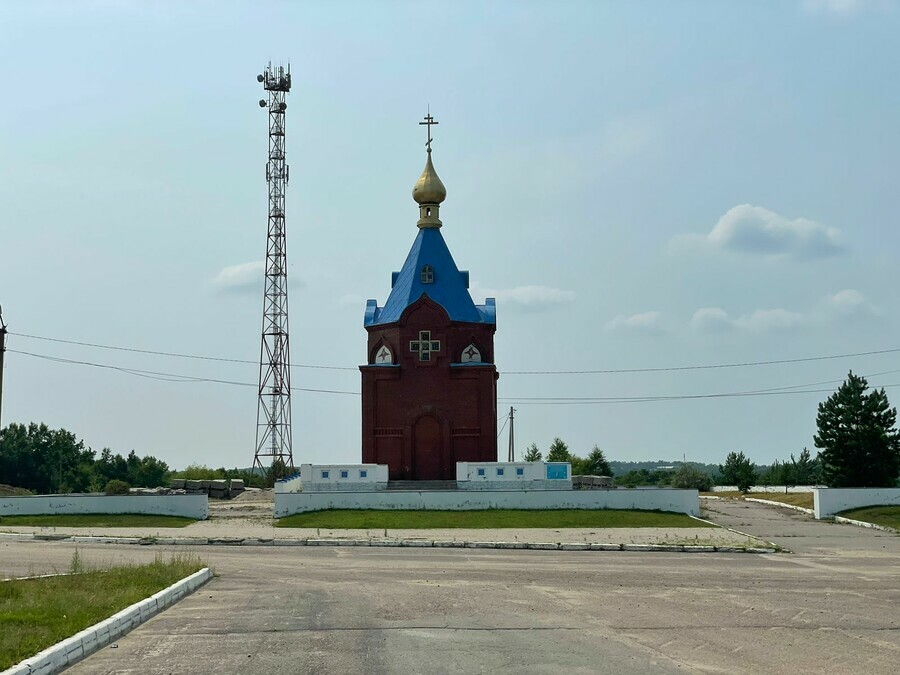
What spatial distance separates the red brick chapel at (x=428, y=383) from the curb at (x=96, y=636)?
25.5 m

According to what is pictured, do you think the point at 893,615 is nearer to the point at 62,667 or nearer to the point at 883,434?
the point at 62,667

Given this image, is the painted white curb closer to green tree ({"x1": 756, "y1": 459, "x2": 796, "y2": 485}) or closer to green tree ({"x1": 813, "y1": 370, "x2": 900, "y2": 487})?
green tree ({"x1": 813, "y1": 370, "x2": 900, "y2": 487})

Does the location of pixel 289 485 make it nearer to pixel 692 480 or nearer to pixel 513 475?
pixel 513 475

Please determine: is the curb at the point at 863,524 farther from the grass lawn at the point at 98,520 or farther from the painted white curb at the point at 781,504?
the grass lawn at the point at 98,520

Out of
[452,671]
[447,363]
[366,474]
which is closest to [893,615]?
[452,671]

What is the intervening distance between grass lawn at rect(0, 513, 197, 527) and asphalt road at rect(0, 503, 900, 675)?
10.1 metres

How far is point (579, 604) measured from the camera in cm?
1483

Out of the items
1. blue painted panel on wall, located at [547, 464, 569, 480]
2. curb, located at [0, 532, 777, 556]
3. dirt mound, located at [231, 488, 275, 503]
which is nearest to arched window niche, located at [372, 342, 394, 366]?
dirt mound, located at [231, 488, 275, 503]

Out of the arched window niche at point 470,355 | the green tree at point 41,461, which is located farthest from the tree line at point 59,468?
the arched window niche at point 470,355

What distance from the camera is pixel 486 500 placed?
35.6m

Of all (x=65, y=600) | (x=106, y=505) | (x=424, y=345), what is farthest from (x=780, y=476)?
(x=65, y=600)

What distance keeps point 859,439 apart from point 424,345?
63.9 feet

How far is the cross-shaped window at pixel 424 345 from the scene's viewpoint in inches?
1646

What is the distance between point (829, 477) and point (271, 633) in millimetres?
36664
